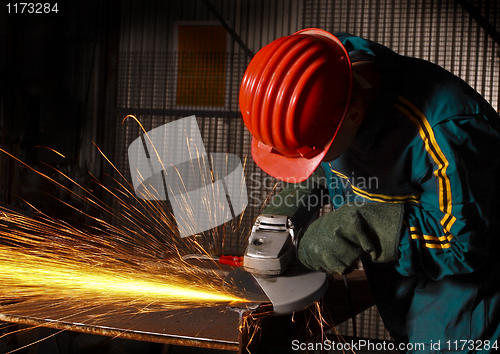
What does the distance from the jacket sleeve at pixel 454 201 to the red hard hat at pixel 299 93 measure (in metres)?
0.30

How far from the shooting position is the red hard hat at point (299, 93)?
3.21 feet

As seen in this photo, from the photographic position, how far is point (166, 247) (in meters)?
3.08

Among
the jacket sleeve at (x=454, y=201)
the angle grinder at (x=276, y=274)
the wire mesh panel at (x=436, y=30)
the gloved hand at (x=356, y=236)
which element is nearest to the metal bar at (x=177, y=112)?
the wire mesh panel at (x=436, y=30)

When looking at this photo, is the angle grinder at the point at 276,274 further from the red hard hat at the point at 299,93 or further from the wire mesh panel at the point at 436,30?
the wire mesh panel at the point at 436,30

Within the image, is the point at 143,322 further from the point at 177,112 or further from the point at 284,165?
the point at 177,112

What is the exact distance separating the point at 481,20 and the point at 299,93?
2.31 metres

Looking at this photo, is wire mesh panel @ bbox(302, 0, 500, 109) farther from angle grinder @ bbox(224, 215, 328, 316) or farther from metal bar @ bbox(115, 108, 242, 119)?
angle grinder @ bbox(224, 215, 328, 316)

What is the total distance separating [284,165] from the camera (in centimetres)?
120

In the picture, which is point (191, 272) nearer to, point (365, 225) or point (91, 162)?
point (365, 225)

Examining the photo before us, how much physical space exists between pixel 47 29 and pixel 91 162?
1200 millimetres

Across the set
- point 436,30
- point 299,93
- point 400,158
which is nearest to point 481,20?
point 436,30

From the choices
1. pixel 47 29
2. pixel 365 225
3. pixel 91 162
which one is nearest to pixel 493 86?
pixel 365 225

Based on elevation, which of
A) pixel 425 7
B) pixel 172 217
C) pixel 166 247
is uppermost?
pixel 425 7

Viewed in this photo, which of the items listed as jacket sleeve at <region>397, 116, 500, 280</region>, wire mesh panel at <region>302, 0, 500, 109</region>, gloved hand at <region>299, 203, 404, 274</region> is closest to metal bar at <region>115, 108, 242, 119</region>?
wire mesh panel at <region>302, 0, 500, 109</region>
